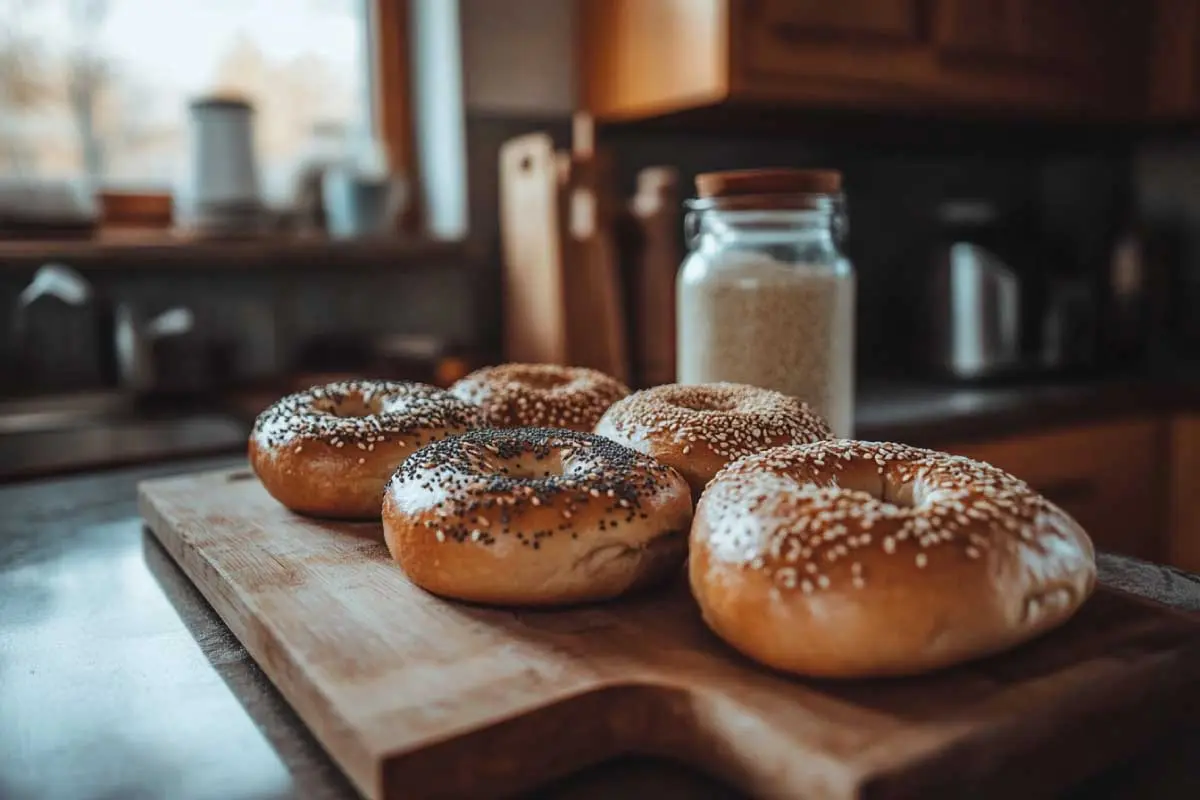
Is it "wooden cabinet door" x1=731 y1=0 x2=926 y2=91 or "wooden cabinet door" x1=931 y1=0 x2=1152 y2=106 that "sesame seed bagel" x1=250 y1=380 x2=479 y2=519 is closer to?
"wooden cabinet door" x1=731 y1=0 x2=926 y2=91

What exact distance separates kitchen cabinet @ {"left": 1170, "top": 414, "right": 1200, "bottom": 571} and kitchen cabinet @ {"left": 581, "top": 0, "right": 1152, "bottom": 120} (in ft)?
2.46

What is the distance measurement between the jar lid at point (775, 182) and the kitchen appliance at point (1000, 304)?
4.16ft

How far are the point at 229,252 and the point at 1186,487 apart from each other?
1926mm

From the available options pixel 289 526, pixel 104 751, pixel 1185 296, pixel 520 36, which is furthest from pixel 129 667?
pixel 1185 296

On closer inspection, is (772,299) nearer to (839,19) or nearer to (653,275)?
(653,275)

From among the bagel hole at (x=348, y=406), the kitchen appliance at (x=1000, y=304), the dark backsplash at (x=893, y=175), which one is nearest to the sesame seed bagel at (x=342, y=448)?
the bagel hole at (x=348, y=406)

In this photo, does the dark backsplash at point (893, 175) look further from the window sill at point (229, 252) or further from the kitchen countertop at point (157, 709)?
the kitchen countertop at point (157, 709)

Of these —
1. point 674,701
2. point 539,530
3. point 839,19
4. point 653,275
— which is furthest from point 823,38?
point 674,701

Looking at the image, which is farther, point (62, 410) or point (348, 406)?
point (62, 410)

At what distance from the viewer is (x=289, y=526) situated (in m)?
0.90

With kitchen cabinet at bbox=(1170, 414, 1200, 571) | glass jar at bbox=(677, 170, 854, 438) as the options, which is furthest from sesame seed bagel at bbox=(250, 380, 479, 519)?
kitchen cabinet at bbox=(1170, 414, 1200, 571)

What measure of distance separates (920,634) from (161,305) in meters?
1.80

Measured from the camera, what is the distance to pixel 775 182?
101cm

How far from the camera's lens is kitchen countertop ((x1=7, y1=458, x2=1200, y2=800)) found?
54 centimetres
